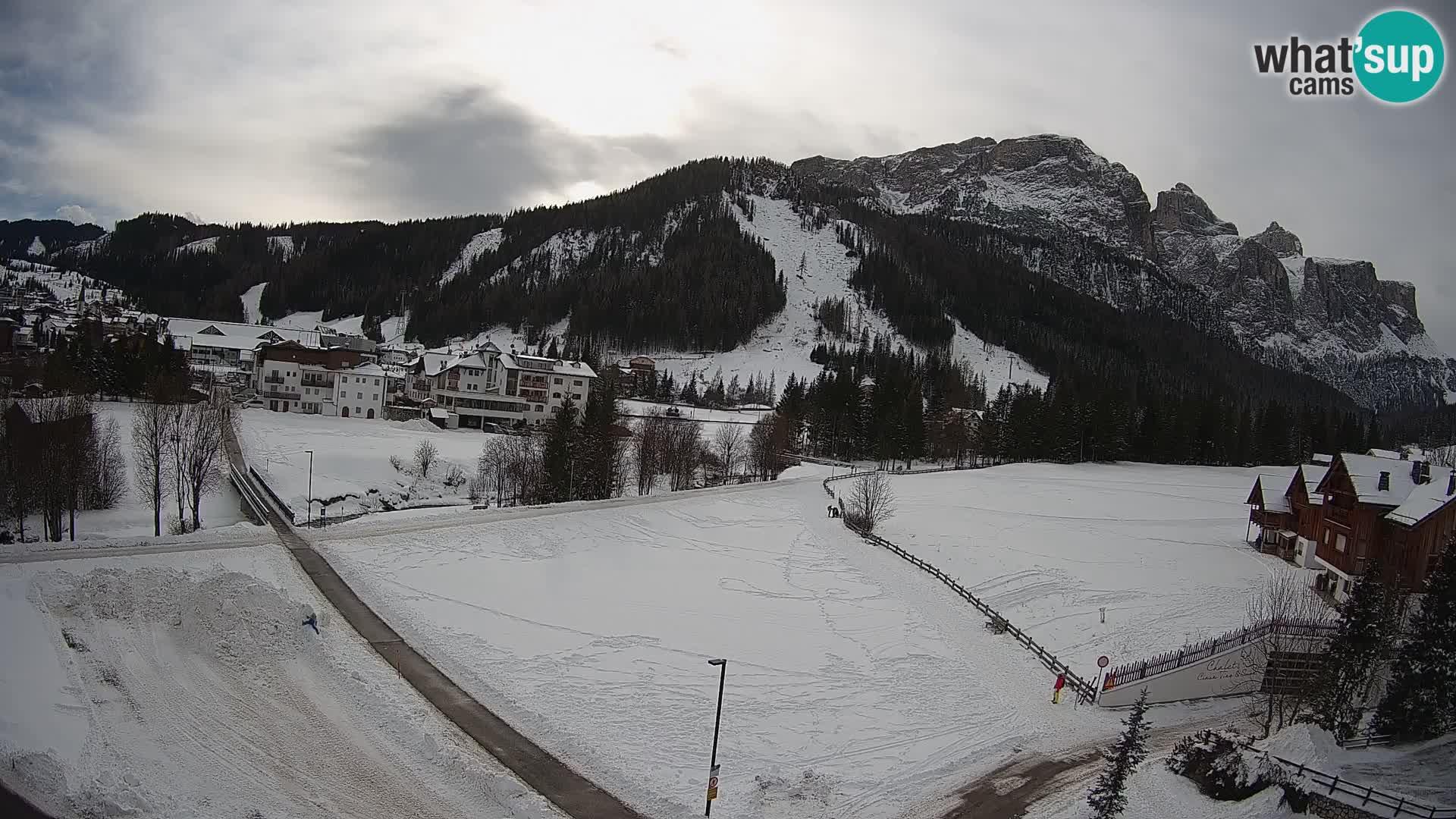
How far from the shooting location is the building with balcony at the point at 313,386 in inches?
3425

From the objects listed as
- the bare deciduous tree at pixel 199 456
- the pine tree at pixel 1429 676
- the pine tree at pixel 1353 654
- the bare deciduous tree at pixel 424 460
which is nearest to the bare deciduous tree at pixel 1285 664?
the pine tree at pixel 1353 654

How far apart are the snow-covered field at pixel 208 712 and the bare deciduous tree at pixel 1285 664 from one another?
23.9 metres

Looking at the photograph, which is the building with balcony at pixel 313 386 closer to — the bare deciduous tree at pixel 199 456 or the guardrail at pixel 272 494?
the guardrail at pixel 272 494

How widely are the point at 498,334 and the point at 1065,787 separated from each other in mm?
186562

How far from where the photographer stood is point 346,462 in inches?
2371

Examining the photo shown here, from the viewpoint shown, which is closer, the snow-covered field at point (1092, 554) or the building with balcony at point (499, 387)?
the snow-covered field at point (1092, 554)

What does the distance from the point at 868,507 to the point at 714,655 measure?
23090 mm

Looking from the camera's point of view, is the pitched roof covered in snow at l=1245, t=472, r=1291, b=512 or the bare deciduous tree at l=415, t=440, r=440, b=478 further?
the bare deciduous tree at l=415, t=440, r=440, b=478

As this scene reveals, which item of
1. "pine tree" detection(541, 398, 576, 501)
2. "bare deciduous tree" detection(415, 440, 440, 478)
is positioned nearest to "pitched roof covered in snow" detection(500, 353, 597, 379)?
"bare deciduous tree" detection(415, 440, 440, 478)

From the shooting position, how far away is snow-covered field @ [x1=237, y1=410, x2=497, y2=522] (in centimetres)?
5356

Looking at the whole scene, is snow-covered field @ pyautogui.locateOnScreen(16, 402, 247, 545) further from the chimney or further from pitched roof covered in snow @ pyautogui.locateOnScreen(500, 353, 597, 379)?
the chimney

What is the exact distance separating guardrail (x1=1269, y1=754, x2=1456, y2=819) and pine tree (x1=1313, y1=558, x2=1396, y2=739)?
193 inches

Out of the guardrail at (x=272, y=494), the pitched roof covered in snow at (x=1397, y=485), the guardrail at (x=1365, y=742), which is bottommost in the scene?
the guardrail at (x=1365, y=742)

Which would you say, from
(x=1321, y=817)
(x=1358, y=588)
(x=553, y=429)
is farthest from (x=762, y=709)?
(x=553, y=429)
